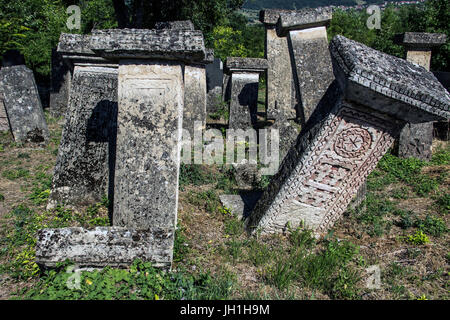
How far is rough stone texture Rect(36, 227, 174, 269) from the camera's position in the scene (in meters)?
2.88

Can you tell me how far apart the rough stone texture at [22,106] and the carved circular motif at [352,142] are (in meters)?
6.88

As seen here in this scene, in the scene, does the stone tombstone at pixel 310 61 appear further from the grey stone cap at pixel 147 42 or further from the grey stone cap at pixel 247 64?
the grey stone cap at pixel 247 64

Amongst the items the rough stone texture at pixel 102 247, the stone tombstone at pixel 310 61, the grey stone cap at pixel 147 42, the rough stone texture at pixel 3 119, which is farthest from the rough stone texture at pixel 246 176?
the rough stone texture at pixel 3 119

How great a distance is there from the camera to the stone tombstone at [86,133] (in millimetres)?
4676

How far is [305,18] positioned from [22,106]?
651 centimetres

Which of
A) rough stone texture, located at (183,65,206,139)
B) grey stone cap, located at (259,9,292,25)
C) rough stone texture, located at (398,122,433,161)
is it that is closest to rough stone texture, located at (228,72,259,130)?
rough stone texture, located at (183,65,206,139)

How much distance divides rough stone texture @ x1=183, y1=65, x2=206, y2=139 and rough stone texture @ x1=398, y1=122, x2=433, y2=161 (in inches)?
193

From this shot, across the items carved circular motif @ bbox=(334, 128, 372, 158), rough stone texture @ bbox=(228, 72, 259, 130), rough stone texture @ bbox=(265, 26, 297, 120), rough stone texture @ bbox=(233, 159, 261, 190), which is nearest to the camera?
carved circular motif @ bbox=(334, 128, 372, 158)

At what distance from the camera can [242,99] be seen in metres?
9.70

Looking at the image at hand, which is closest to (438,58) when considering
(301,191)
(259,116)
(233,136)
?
(259,116)

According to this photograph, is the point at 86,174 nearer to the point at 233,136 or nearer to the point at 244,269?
the point at 244,269

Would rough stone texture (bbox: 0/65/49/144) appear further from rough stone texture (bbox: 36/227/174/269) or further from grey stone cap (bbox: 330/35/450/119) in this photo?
grey stone cap (bbox: 330/35/450/119)

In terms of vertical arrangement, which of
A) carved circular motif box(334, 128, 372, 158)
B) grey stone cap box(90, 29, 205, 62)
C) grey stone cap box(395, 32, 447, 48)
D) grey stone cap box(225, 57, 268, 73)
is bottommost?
carved circular motif box(334, 128, 372, 158)
